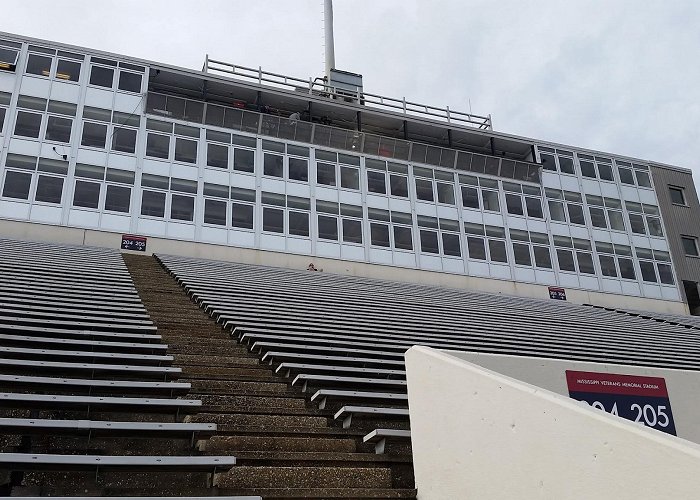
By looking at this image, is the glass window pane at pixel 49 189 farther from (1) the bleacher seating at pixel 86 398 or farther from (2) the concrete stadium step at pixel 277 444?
(2) the concrete stadium step at pixel 277 444

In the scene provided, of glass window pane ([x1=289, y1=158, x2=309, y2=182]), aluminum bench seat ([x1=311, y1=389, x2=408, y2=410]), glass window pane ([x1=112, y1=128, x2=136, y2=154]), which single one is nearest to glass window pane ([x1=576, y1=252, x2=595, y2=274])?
glass window pane ([x1=289, y1=158, x2=309, y2=182])

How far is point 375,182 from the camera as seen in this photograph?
21188 millimetres

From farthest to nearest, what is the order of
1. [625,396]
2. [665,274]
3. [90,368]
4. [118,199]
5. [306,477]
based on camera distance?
[665,274] < [118,199] < [90,368] < [625,396] < [306,477]

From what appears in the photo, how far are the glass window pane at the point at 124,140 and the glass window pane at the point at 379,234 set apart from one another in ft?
24.5

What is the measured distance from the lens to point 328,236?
64.2 ft

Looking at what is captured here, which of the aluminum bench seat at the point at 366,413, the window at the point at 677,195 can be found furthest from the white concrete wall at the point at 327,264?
the aluminum bench seat at the point at 366,413

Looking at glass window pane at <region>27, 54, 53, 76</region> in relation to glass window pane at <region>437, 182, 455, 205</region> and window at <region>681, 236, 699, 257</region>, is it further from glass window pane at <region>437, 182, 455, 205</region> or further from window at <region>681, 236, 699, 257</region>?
window at <region>681, 236, 699, 257</region>

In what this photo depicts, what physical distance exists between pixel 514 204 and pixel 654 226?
596 cm

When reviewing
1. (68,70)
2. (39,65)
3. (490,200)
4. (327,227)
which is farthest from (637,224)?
(39,65)

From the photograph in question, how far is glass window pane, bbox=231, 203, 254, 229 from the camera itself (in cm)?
1886

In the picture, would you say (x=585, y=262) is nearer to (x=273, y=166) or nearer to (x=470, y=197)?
(x=470, y=197)

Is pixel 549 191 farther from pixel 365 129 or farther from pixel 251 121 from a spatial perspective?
pixel 251 121

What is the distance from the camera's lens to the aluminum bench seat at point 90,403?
3850 mm

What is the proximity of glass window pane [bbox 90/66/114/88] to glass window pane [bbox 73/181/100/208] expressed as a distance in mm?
3545
